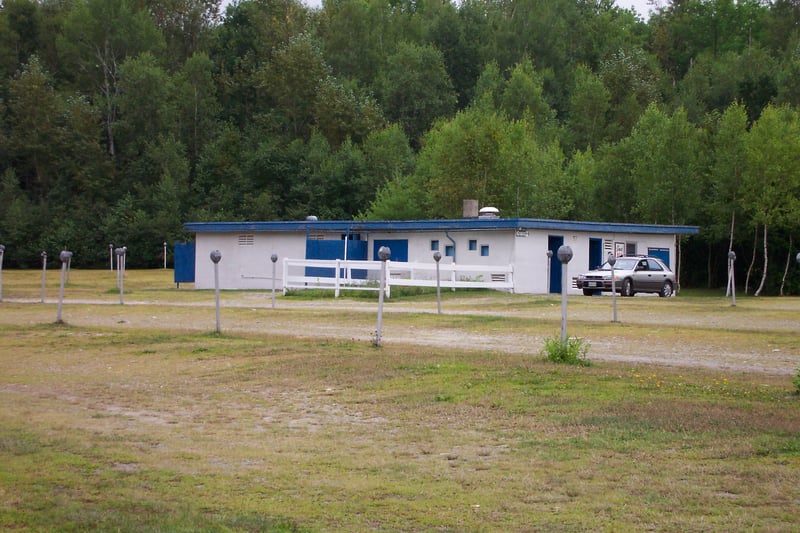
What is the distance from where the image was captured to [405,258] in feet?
130

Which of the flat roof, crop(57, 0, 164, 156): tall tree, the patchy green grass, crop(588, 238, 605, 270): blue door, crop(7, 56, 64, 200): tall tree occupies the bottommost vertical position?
the patchy green grass

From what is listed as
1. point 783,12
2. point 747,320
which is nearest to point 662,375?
point 747,320

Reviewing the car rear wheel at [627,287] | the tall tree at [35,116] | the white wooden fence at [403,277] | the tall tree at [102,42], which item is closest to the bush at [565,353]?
the white wooden fence at [403,277]

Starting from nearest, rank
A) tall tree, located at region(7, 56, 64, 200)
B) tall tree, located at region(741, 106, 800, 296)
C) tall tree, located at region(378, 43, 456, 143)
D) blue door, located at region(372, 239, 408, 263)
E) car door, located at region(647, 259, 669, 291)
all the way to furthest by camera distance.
Result: 1. car door, located at region(647, 259, 669, 291)
2. blue door, located at region(372, 239, 408, 263)
3. tall tree, located at region(741, 106, 800, 296)
4. tall tree, located at region(7, 56, 64, 200)
5. tall tree, located at region(378, 43, 456, 143)

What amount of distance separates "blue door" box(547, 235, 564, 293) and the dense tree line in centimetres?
1183

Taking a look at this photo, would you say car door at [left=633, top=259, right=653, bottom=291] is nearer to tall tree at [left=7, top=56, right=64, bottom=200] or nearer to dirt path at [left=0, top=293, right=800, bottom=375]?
dirt path at [left=0, top=293, right=800, bottom=375]

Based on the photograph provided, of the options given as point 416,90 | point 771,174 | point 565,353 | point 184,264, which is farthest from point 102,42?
point 565,353

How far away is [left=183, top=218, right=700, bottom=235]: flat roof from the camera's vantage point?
35469mm

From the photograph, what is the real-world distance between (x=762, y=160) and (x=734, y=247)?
692cm

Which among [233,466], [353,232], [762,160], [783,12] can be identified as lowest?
[233,466]

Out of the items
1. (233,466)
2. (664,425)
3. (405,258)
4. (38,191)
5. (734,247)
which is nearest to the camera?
(233,466)

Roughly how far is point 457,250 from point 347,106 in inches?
1541

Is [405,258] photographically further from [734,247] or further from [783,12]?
[783,12]

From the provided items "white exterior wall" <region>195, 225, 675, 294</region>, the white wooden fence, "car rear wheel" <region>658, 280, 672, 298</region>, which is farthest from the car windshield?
the white wooden fence
